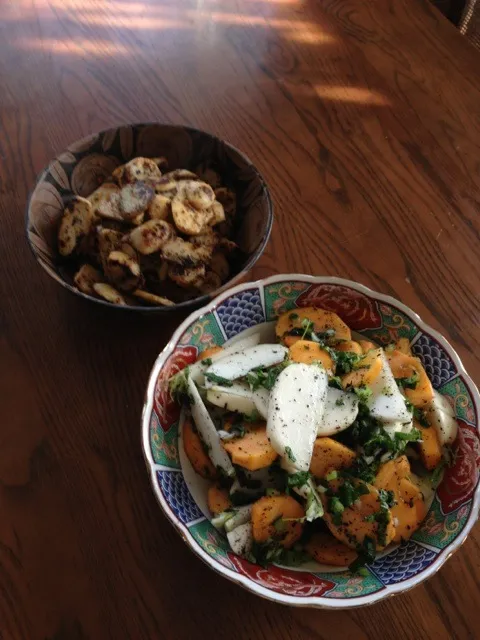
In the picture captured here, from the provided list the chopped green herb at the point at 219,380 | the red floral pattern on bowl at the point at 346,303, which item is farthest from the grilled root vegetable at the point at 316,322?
the chopped green herb at the point at 219,380

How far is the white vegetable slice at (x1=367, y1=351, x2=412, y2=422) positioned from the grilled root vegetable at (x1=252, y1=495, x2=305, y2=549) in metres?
0.16

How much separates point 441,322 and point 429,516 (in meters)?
0.37

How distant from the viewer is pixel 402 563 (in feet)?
2.36

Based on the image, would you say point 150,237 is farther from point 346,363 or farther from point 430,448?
point 430,448

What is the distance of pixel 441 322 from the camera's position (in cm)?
102

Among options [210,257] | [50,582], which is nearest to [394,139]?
[210,257]

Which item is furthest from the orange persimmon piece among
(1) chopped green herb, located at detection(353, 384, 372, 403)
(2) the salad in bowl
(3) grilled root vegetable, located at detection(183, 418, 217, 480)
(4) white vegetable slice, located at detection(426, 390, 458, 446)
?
(4) white vegetable slice, located at detection(426, 390, 458, 446)

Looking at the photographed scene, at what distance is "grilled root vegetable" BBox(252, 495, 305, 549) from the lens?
72 cm

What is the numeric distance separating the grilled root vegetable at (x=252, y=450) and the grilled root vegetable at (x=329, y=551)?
0.12 m

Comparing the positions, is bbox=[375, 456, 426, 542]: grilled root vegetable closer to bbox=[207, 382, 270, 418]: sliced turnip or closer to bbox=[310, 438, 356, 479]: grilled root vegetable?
bbox=[310, 438, 356, 479]: grilled root vegetable

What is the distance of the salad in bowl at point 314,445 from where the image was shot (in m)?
0.72

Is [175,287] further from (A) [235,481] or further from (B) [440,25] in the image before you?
(B) [440,25]

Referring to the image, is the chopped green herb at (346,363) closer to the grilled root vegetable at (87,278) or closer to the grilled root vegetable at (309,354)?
the grilled root vegetable at (309,354)

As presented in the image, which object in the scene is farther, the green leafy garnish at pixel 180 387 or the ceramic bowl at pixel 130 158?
the ceramic bowl at pixel 130 158
